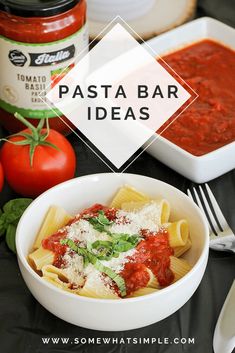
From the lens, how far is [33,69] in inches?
69.2

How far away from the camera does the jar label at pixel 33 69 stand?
173 centimetres

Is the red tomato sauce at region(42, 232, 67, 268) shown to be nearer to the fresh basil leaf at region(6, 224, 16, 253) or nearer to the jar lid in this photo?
the fresh basil leaf at region(6, 224, 16, 253)

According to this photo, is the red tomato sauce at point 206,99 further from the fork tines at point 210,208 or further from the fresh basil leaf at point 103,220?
the fresh basil leaf at point 103,220

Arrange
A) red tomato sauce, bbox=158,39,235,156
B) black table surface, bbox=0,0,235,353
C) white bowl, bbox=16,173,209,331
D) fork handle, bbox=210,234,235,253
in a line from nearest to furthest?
white bowl, bbox=16,173,209,331, black table surface, bbox=0,0,235,353, fork handle, bbox=210,234,235,253, red tomato sauce, bbox=158,39,235,156

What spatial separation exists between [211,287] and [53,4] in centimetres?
75

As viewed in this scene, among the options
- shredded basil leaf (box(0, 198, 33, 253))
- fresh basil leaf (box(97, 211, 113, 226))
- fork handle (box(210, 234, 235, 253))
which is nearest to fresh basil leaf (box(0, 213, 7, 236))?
shredded basil leaf (box(0, 198, 33, 253))

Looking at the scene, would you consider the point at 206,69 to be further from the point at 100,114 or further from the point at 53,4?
the point at 53,4

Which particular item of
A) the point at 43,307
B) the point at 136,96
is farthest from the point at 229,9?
the point at 43,307

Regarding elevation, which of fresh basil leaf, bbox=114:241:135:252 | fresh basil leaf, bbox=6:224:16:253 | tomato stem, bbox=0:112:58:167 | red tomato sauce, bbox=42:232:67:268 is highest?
fresh basil leaf, bbox=114:241:135:252

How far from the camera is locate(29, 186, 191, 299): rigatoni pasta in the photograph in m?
1.34

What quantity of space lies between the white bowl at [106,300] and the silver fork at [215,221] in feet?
0.34

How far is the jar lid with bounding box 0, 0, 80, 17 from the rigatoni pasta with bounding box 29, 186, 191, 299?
0.48 metres

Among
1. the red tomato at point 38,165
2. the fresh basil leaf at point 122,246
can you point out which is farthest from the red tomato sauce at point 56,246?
the red tomato at point 38,165

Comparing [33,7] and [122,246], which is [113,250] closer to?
[122,246]
